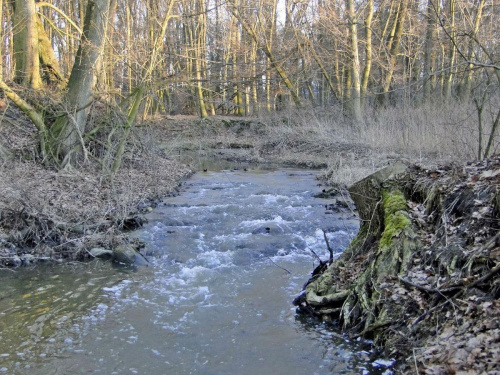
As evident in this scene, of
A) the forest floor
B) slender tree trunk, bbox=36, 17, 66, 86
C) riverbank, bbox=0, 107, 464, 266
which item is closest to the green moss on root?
the forest floor

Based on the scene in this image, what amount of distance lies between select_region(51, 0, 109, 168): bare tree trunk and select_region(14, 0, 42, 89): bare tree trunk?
5.71 feet

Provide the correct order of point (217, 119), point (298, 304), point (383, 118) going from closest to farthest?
1. point (298, 304)
2. point (383, 118)
3. point (217, 119)

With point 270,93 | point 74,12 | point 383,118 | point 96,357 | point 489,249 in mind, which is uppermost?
point 74,12

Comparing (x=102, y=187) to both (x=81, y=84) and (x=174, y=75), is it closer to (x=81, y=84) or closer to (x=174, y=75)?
(x=81, y=84)

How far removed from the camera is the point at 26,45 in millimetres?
14250

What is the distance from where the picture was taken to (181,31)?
39.8 meters

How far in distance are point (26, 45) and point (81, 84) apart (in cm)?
276

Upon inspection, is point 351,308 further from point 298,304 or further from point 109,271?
point 109,271

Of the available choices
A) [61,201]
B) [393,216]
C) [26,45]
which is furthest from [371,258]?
[26,45]

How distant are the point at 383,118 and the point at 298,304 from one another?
56.5ft

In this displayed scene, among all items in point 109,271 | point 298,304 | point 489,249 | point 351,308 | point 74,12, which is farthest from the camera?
point 74,12

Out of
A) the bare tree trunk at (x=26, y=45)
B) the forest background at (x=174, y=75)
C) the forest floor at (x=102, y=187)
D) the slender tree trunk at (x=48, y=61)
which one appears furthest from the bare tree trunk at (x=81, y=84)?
the slender tree trunk at (x=48, y=61)

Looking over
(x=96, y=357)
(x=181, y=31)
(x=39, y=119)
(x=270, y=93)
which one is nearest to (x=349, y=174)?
(x=39, y=119)

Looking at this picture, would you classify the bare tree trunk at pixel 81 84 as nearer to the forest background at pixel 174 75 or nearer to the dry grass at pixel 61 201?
the forest background at pixel 174 75
